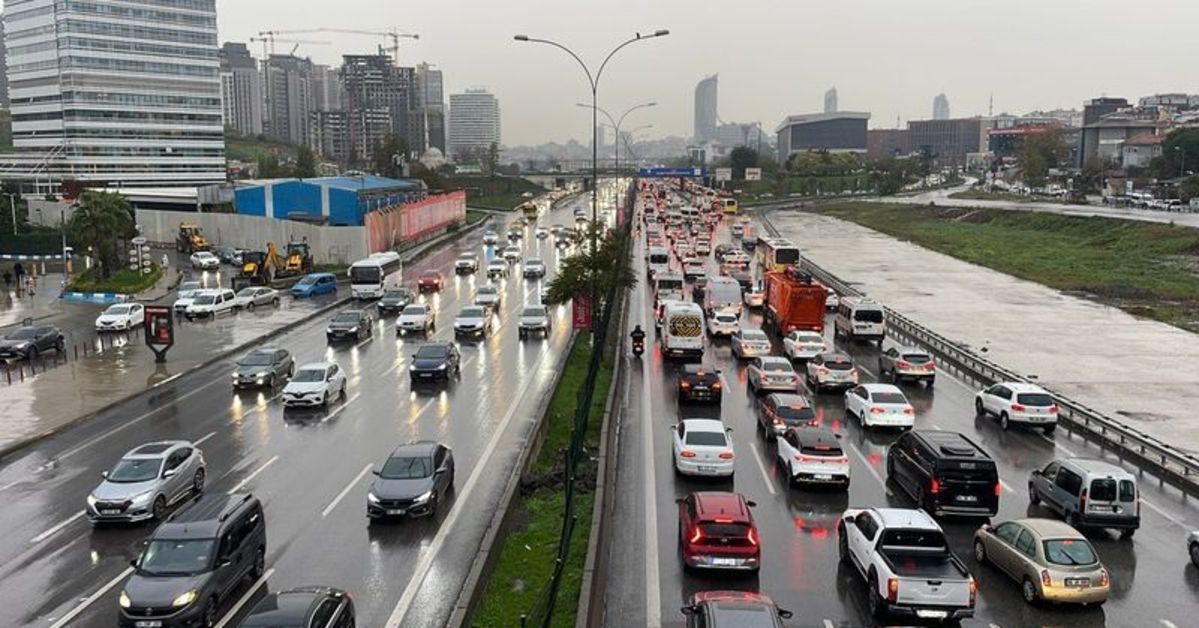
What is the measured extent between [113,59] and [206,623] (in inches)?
6081

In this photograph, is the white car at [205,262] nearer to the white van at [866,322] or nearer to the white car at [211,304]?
the white car at [211,304]

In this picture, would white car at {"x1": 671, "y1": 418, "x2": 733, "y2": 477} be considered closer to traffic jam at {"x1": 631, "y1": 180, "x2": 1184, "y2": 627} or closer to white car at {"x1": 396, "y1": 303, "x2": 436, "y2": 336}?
traffic jam at {"x1": 631, "y1": 180, "x2": 1184, "y2": 627}

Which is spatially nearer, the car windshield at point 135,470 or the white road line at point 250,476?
the car windshield at point 135,470

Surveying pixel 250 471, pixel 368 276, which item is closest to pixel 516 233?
pixel 368 276

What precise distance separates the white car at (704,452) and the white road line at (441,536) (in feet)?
15.8

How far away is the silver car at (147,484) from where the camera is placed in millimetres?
19938

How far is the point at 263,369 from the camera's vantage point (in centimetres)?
3391

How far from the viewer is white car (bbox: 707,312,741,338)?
44906 millimetres

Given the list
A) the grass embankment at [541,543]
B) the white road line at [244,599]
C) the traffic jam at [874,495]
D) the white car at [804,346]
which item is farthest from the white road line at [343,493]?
the white car at [804,346]

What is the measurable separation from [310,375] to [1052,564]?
22.9 metres

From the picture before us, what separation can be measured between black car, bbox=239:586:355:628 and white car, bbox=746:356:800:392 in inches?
812

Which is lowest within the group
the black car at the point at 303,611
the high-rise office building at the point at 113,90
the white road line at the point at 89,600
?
the white road line at the point at 89,600

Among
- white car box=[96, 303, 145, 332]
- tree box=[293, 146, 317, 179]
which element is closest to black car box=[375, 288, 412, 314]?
white car box=[96, 303, 145, 332]

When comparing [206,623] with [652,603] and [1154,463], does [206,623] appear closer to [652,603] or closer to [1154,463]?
[652,603]
